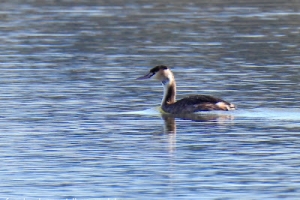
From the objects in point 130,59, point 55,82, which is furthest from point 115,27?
point 55,82

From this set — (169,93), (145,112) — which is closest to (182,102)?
(145,112)

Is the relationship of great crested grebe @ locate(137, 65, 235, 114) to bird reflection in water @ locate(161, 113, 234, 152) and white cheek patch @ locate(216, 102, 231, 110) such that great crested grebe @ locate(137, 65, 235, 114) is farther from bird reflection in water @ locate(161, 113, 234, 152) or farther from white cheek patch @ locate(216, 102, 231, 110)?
bird reflection in water @ locate(161, 113, 234, 152)

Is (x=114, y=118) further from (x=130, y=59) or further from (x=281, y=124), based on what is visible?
(x=130, y=59)

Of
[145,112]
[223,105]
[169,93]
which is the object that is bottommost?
[145,112]

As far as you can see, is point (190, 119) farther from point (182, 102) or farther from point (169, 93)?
point (169, 93)

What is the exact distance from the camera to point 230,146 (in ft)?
64.2

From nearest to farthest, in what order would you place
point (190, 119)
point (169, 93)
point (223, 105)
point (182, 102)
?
point (223, 105) → point (190, 119) → point (182, 102) → point (169, 93)

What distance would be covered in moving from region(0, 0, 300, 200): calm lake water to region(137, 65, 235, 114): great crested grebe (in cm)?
21

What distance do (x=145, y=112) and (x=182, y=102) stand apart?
772 mm

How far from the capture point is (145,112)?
2428cm

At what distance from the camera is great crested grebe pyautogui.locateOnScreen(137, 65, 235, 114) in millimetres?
23453

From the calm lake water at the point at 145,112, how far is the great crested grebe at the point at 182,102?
0.70 feet

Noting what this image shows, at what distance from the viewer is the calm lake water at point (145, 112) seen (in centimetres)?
1678

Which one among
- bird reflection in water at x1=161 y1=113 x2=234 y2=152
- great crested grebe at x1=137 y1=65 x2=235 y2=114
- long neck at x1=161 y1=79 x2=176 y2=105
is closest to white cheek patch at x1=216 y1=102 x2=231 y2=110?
great crested grebe at x1=137 y1=65 x2=235 y2=114
